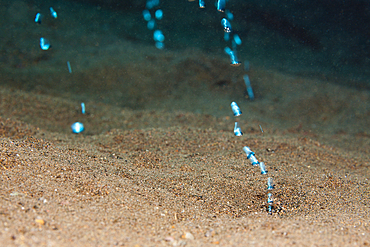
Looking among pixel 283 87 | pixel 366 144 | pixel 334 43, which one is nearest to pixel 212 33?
pixel 283 87

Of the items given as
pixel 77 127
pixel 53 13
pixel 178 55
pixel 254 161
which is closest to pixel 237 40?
pixel 178 55

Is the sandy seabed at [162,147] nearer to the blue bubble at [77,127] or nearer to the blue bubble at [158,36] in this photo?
the blue bubble at [77,127]

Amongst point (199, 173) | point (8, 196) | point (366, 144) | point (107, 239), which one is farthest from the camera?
point (366, 144)

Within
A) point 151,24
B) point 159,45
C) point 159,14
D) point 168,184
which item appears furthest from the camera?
point 159,45

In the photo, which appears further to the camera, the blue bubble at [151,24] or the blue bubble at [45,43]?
the blue bubble at [45,43]

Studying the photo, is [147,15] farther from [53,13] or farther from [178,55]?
[53,13]

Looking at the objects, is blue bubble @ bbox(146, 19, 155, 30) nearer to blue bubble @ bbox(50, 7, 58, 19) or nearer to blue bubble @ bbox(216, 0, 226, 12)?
blue bubble @ bbox(216, 0, 226, 12)

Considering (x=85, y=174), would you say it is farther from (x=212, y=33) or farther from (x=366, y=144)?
(x=366, y=144)

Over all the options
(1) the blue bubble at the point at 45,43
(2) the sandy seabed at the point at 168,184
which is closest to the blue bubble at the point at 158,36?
(2) the sandy seabed at the point at 168,184
